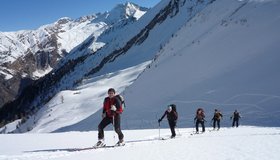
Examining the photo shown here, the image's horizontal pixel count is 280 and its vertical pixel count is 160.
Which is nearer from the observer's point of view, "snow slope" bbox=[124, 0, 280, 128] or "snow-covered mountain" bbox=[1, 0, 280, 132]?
"snow slope" bbox=[124, 0, 280, 128]

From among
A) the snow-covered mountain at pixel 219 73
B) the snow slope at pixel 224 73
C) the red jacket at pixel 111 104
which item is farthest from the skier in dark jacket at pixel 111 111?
the snow-covered mountain at pixel 219 73

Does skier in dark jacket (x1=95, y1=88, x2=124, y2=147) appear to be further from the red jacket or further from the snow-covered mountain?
the snow-covered mountain

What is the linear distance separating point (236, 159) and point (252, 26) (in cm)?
5214

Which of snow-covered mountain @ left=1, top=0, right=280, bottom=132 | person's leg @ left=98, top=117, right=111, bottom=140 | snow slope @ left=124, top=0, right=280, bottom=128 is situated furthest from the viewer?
snow-covered mountain @ left=1, top=0, right=280, bottom=132

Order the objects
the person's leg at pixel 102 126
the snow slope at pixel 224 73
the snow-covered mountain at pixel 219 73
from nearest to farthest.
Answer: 1. the person's leg at pixel 102 126
2. the snow slope at pixel 224 73
3. the snow-covered mountain at pixel 219 73

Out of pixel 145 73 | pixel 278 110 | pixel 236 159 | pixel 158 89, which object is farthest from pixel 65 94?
pixel 236 159

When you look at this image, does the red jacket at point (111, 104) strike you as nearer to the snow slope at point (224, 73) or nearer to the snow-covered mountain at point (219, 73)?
the snow slope at point (224, 73)

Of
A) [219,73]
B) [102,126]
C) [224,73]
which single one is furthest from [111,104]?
[219,73]

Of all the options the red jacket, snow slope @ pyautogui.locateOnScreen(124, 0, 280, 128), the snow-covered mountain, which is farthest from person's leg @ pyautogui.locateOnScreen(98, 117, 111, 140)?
the snow-covered mountain

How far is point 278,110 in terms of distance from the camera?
4028cm

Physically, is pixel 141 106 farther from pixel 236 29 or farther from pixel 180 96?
pixel 236 29

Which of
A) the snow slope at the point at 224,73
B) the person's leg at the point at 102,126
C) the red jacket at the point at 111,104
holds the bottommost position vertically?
the person's leg at the point at 102,126

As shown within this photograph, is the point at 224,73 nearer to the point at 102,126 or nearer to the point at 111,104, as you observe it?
the point at 111,104

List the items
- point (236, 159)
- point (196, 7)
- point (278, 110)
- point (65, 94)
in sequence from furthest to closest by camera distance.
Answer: point (196, 7), point (65, 94), point (278, 110), point (236, 159)
